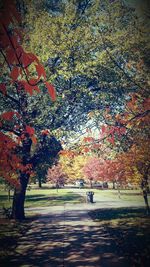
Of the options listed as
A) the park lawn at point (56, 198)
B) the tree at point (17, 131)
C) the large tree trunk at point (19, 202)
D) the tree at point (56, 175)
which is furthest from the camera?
the tree at point (56, 175)

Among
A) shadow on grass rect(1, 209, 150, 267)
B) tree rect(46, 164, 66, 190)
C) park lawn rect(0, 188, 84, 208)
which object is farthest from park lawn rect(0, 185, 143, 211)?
shadow on grass rect(1, 209, 150, 267)

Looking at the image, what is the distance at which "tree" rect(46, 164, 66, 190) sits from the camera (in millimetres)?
38719

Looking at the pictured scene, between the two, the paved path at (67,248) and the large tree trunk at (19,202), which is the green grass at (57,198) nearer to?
the large tree trunk at (19,202)

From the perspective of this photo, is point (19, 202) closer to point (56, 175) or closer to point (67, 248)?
point (67, 248)

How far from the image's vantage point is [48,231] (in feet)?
35.2

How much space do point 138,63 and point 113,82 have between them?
1.44 metres

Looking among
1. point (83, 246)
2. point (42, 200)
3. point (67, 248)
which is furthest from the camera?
point (42, 200)

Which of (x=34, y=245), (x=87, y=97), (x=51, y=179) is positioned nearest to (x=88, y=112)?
(x=87, y=97)

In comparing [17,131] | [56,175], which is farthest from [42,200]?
A: [56,175]

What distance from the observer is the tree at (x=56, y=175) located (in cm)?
3872

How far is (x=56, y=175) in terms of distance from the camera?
40094 millimetres

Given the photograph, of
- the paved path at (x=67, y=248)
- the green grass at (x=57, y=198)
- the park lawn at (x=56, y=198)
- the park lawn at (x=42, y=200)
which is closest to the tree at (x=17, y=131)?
the park lawn at (x=56, y=198)

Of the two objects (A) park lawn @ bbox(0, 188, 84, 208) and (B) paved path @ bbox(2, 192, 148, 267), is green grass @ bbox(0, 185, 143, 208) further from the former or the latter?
(B) paved path @ bbox(2, 192, 148, 267)

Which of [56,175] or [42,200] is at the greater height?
[56,175]
